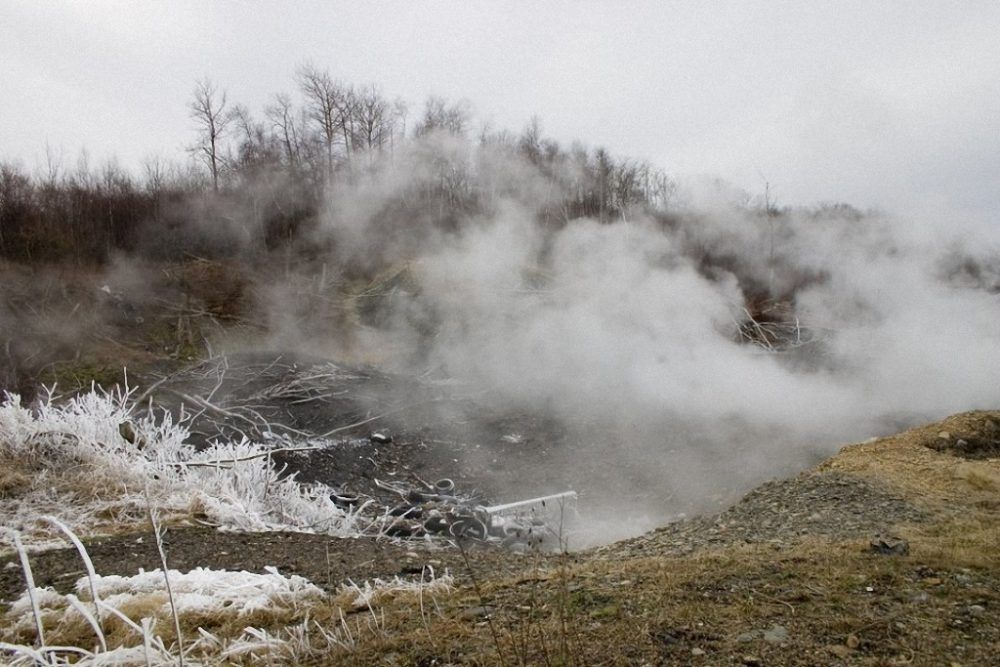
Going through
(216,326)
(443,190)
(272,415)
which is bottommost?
(272,415)

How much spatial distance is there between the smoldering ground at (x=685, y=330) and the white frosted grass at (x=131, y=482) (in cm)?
311

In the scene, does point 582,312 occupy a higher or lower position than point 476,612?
higher

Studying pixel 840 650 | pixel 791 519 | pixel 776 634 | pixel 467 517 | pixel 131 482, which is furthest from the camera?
pixel 131 482

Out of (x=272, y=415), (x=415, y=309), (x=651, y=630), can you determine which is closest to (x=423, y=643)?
(x=651, y=630)

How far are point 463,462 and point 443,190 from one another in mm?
13966

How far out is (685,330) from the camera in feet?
38.9

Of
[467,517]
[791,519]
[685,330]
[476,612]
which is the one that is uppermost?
[685,330]

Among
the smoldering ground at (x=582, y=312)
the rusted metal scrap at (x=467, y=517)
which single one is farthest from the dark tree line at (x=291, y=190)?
the rusted metal scrap at (x=467, y=517)

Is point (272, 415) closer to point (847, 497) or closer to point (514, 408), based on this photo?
point (514, 408)

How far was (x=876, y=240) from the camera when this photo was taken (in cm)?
1364

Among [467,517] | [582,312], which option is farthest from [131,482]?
[582,312]

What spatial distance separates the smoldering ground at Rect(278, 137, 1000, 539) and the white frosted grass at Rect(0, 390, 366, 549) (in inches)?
122

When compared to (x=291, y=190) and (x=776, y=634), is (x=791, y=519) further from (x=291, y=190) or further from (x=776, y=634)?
(x=291, y=190)

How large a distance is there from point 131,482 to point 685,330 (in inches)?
364
